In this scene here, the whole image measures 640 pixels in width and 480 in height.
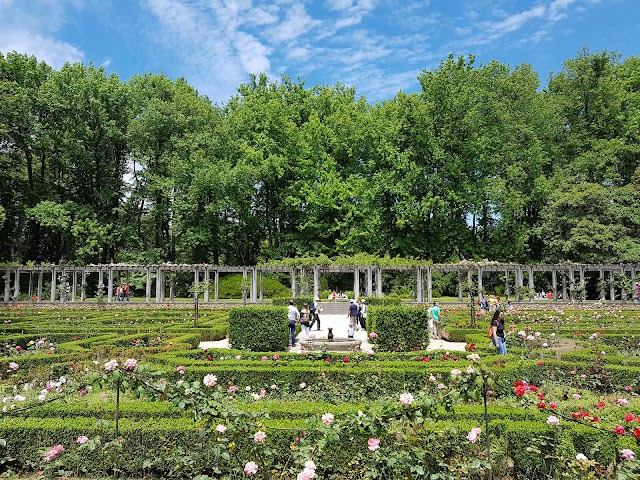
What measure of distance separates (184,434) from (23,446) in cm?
191

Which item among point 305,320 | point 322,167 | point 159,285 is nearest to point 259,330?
point 305,320

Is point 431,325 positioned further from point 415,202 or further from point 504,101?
point 504,101

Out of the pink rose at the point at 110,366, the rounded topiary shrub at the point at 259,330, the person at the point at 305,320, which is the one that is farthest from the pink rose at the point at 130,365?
the person at the point at 305,320

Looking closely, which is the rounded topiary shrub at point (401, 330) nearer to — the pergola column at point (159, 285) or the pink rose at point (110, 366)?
the pink rose at point (110, 366)

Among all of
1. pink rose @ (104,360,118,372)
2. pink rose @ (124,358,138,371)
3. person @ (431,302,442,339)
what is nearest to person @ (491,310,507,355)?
person @ (431,302,442,339)

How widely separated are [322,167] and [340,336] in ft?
70.7

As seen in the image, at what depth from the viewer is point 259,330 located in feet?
42.3

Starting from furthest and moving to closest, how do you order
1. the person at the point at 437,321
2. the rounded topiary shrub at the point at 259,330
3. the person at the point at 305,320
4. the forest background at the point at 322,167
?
the forest background at the point at 322,167, the person at the point at 437,321, the person at the point at 305,320, the rounded topiary shrub at the point at 259,330

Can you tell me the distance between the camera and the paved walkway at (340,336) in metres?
13.9

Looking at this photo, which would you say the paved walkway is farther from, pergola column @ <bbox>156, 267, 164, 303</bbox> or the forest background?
the forest background

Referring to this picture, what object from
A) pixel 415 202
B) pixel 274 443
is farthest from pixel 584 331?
pixel 415 202

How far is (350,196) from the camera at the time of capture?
36.0 m

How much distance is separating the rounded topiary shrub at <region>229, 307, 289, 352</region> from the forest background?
71.9 feet

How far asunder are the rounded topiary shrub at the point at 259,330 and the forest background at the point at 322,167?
21.9 m
